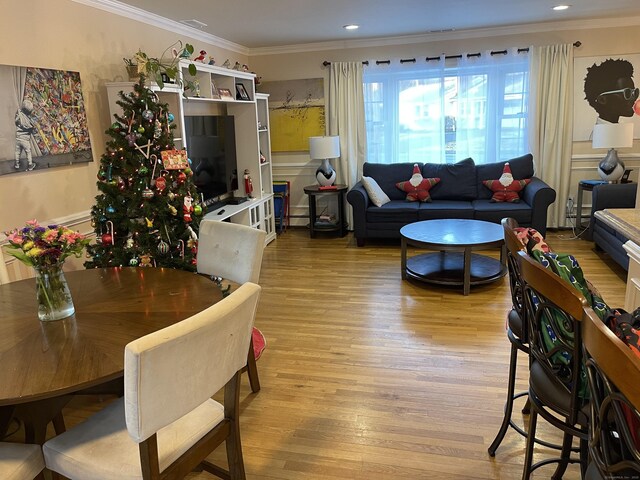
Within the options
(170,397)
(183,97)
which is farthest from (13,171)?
(170,397)

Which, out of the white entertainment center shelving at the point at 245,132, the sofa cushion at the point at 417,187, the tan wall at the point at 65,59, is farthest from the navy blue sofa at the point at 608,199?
the tan wall at the point at 65,59

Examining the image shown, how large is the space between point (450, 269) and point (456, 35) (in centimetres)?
302

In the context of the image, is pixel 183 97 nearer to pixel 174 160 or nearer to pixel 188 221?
pixel 174 160

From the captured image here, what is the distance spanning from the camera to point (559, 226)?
5977 mm

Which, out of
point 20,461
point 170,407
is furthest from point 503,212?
point 20,461

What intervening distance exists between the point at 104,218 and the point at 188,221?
0.52 meters

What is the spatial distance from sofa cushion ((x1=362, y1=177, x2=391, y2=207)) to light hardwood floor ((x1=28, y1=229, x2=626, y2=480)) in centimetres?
119

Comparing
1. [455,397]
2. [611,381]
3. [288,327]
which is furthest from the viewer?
[288,327]

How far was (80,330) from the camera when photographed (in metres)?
1.75

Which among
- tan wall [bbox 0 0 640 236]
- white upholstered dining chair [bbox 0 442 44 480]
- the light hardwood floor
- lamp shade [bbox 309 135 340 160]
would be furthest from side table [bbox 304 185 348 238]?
white upholstered dining chair [bbox 0 442 44 480]

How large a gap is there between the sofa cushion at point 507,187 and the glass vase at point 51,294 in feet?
15.4

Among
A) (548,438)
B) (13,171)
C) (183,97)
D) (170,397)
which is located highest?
(183,97)

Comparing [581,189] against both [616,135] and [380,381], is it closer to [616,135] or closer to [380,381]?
[616,135]

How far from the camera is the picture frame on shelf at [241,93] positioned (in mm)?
5309
